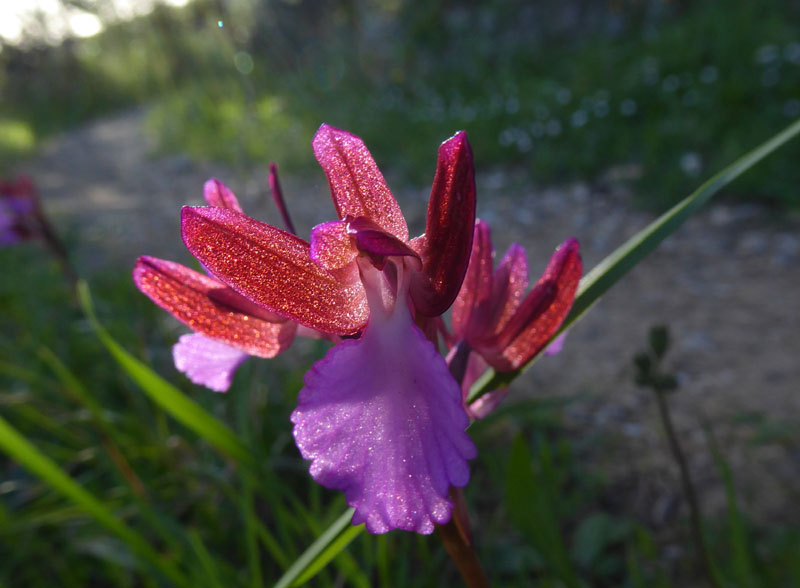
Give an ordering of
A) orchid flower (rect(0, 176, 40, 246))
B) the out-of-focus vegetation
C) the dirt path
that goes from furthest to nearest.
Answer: the out-of-focus vegetation, orchid flower (rect(0, 176, 40, 246)), the dirt path

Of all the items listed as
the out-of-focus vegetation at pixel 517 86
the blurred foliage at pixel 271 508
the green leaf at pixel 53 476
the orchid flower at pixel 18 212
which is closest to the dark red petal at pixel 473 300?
the blurred foliage at pixel 271 508

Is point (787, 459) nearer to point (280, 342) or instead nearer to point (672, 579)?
point (672, 579)

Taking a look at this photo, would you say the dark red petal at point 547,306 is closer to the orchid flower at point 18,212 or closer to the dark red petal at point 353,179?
the dark red petal at point 353,179

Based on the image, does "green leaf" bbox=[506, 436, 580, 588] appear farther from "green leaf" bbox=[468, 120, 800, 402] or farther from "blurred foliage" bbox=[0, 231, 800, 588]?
"green leaf" bbox=[468, 120, 800, 402]

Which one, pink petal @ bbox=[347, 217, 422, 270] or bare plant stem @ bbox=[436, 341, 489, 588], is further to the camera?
bare plant stem @ bbox=[436, 341, 489, 588]

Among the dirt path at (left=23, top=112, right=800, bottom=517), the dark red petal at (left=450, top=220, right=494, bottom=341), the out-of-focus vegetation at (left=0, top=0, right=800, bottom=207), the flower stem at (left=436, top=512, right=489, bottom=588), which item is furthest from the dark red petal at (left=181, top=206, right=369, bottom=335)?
the out-of-focus vegetation at (left=0, top=0, right=800, bottom=207)

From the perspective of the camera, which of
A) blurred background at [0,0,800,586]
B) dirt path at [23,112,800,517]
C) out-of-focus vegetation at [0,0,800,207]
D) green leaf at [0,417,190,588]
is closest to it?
green leaf at [0,417,190,588]
